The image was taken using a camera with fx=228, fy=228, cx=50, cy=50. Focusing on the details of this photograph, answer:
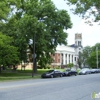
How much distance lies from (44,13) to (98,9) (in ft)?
77.4

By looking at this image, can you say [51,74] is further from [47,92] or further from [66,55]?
[66,55]

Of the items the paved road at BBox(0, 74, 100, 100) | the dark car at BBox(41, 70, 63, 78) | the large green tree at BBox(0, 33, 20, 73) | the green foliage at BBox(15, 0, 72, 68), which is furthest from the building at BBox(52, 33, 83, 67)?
the paved road at BBox(0, 74, 100, 100)

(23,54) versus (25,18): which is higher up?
(25,18)

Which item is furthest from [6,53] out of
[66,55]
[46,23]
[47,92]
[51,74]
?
[66,55]

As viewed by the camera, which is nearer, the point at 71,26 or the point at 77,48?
the point at 71,26

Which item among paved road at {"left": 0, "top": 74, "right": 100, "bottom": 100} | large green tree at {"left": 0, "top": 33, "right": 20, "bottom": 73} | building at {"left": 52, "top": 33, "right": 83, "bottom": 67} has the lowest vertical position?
paved road at {"left": 0, "top": 74, "right": 100, "bottom": 100}

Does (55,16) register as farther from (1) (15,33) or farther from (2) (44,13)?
(1) (15,33)

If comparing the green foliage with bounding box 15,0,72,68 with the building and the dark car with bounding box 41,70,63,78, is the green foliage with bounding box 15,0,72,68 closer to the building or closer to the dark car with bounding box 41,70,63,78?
the dark car with bounding box 41,70,63,78

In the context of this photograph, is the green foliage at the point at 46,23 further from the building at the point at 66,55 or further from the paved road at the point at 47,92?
the building at the point at 66,55

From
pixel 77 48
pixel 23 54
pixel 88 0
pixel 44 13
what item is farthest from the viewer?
pixel 77 48

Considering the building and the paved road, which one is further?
the building

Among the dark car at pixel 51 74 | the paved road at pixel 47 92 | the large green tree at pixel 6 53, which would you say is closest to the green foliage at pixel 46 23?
the large green tree at pixel 6 53

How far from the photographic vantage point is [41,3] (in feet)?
156

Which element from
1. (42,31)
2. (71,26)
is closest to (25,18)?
(42,31)
